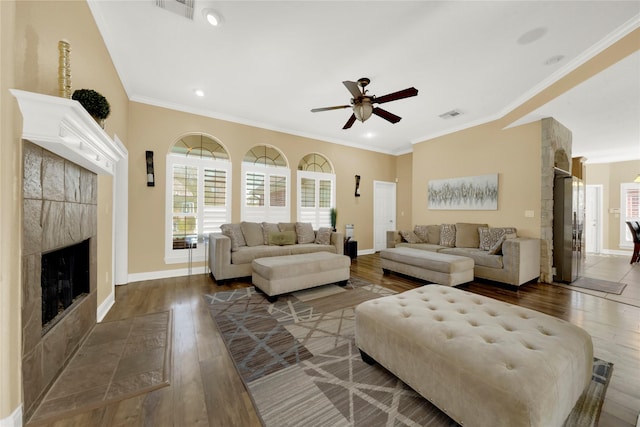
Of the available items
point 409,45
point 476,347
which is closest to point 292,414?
point 476,347

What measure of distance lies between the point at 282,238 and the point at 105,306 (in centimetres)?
271

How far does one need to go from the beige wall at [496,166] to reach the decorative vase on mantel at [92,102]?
588 cm

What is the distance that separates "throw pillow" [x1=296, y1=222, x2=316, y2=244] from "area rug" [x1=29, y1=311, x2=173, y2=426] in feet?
9.37

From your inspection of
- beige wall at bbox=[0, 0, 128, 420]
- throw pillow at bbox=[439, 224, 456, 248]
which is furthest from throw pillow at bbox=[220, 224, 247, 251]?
throw pillow at bbox=[439, 224, 456, 248]

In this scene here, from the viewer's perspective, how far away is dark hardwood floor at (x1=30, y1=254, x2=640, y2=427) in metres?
1.39

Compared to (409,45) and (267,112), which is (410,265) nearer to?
(409,45)

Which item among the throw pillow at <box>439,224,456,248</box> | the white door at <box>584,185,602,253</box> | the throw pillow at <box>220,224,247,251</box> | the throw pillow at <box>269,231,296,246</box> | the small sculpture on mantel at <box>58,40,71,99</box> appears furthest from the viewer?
the white door at <box>584,185,602,253</box>

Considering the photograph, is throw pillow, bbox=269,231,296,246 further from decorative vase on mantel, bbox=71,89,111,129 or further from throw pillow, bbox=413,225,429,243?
decorative vase on mantel, bbox=71,89,111,129

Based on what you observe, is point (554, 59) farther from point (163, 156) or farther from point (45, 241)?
point (163, 156)

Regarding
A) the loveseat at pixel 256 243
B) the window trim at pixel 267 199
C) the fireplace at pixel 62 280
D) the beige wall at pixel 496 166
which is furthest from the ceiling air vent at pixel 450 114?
the fireplace at pixel 62 280

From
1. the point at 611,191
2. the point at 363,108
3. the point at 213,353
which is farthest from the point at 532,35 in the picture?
the point at 611,191

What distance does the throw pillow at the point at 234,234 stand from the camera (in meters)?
4.25

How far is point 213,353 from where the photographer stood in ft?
6.66

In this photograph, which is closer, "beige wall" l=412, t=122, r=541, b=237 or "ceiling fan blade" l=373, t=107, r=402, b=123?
"ceiling fan blade" l=373, t=107, r=402, b=123
